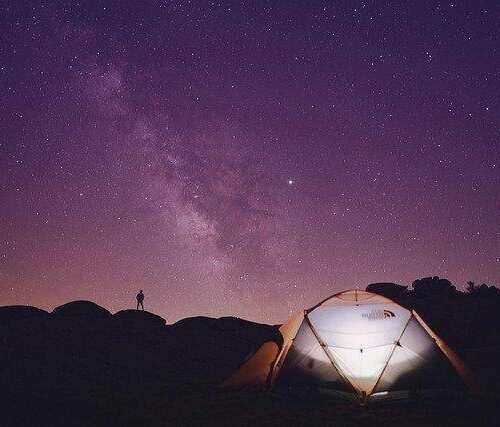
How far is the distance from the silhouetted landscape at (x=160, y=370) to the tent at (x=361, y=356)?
0.33 m

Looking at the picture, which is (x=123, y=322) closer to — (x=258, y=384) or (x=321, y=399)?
(x=258, y=384)

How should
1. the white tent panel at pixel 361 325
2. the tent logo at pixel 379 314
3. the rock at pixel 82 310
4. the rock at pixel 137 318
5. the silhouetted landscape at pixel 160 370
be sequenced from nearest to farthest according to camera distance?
the silhouetted landscape at pixel 160 370
the white tent panel at pixel 361 325
the tent logo at pixel 379 314
the rock at pixel 137 318
the rock at pixel 82 310

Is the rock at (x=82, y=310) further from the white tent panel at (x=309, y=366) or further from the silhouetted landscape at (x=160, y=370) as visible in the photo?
the white tent panel at (x=309, y=366)

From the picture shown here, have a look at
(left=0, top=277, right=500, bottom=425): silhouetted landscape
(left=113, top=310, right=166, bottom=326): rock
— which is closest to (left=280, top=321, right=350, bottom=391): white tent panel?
(left=0, top=277, right=500, bottom=425): silhouetted landscape

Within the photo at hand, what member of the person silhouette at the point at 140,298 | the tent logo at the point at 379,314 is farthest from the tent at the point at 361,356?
the person silhouette at the point at 140,298

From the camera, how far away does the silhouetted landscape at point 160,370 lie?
762 centimetres

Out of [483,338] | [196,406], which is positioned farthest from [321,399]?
[483,338]

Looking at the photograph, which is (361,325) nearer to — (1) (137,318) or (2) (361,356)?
(2) (361,356)

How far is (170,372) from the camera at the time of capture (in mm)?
14094

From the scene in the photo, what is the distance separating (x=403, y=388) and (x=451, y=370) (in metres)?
1.13

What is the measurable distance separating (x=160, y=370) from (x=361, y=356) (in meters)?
7.82

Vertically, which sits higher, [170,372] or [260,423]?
[170,372]

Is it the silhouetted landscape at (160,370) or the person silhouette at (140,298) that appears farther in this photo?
the person silhouette at (140,298)

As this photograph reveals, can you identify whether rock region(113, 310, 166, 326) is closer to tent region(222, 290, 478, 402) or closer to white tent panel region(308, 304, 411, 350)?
tent region(222, 290, 478, 402)
